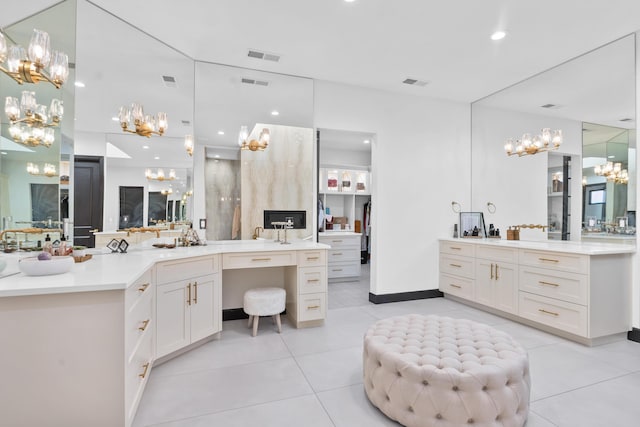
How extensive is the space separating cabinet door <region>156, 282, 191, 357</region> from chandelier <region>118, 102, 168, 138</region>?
1.44 m

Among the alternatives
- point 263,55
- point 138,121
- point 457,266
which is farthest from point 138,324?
point 457,266

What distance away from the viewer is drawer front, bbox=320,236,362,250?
5.58 meters

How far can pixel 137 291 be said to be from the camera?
188 cm

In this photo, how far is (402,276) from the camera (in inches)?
173

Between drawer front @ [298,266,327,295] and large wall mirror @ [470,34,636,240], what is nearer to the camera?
large wall mirror @ [470,34,636,240]

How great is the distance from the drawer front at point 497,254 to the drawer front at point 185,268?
3.15 meters

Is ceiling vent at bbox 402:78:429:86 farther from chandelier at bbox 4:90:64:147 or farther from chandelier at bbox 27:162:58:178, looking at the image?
chandelier at bbox 27:162:58:178

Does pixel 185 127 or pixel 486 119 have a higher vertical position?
pixel 486 119

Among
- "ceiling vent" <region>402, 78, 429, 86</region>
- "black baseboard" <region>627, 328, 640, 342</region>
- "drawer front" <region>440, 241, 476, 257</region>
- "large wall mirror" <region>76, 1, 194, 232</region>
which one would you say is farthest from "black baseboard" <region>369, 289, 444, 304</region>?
"ceiling vent" <region>402, 78, 429, 86</region>

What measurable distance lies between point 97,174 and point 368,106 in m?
3.17

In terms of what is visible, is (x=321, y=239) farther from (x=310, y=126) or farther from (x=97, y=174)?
(x=97, y=174)

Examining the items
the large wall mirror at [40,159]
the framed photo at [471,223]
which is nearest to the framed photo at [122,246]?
the large wall mirror at [40,159]

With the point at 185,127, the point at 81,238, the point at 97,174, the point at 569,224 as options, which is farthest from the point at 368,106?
the point at 81,238

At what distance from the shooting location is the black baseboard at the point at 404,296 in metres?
4.25
